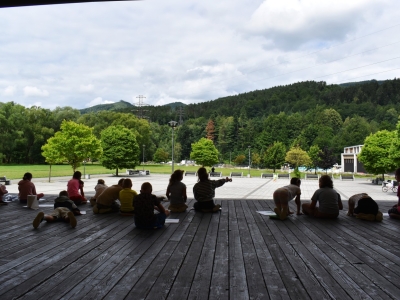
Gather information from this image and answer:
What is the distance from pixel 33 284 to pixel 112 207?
5084 millimetres

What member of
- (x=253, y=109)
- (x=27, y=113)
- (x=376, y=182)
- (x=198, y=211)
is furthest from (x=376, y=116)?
(x=198, y=211)

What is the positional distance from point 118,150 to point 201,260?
137 ft

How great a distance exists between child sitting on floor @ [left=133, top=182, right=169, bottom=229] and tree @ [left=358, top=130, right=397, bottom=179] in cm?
3334

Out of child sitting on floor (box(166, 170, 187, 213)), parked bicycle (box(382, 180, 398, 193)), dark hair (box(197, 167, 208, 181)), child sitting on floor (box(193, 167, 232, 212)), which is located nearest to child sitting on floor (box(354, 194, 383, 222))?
child sitting on floor (box(193, 167, 232, 212))

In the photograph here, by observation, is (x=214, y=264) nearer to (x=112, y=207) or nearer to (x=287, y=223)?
(x=287, y=223)

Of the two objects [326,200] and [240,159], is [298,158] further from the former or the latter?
[326,200]

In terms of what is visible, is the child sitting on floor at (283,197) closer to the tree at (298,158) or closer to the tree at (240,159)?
the tree at (298,158)

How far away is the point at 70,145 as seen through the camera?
3216 centimetres

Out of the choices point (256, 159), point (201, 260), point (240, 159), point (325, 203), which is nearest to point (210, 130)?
point (240, 159)

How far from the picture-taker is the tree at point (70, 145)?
105 feet

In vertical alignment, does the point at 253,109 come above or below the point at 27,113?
above

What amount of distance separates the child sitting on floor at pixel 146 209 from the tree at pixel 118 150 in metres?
38.7

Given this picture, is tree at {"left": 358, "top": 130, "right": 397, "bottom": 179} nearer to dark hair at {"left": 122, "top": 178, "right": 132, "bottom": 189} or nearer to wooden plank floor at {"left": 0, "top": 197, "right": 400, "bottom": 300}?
wooden plank floor at {"left": 0, "top": 197, "right": 400, "bottom": 300}

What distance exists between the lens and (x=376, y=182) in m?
35.7
